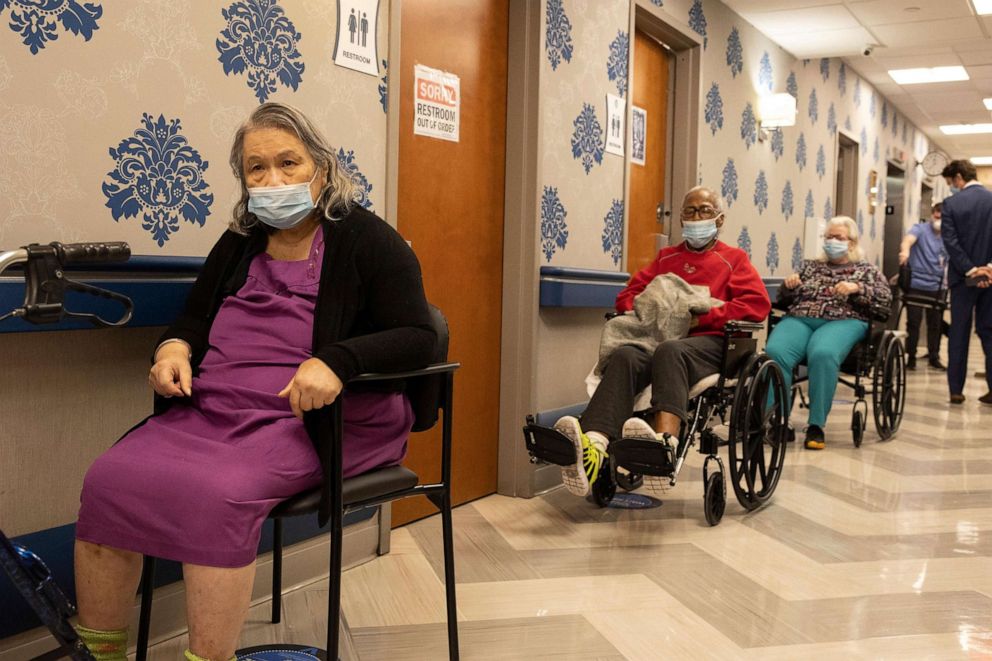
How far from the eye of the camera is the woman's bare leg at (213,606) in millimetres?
1338

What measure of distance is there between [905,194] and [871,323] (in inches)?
266

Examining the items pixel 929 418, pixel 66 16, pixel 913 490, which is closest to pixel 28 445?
pixel 66 16

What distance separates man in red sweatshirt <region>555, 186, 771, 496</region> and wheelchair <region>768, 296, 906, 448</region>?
1153mm

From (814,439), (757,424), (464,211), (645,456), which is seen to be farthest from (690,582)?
(814,439)

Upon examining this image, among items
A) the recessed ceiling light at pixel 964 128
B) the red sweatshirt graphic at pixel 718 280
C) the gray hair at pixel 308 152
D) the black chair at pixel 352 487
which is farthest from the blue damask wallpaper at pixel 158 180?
the recessed ceiling light at pixel 964 128

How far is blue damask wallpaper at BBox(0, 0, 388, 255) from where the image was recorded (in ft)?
5.20

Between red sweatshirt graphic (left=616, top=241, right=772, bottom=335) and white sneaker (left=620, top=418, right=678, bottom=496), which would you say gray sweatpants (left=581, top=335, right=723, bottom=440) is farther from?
red sweatshirt graphic (left=616, top=241, right=772, bottom=335)

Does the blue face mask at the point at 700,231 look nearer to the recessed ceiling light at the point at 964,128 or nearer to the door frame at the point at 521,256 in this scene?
the door frame at the point at 521,256

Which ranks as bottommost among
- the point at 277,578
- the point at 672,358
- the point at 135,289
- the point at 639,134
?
the point at 277,578

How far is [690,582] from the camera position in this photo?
7.69 feet

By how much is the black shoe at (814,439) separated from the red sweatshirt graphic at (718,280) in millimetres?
1482

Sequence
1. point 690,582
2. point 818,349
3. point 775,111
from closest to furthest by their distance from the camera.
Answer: point 690,582 → point 818,349 → point 775,111

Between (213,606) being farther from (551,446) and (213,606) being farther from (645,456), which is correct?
(645,456)

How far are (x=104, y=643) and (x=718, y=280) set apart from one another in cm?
230
